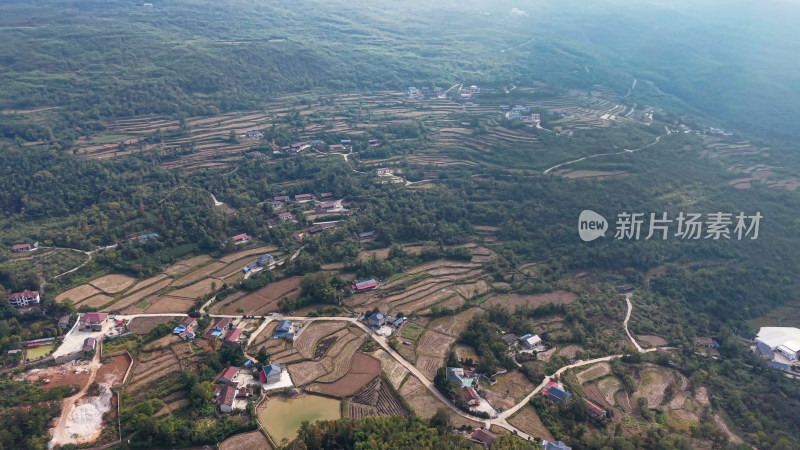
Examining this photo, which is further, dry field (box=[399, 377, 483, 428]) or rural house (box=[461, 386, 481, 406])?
rural house (box=[461, 386, 481, 406])

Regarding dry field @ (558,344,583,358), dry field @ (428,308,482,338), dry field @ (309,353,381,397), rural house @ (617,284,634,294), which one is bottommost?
dry field @ (428,308,482,338)

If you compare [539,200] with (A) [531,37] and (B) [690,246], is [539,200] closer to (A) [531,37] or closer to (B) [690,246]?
(B) [690,246]

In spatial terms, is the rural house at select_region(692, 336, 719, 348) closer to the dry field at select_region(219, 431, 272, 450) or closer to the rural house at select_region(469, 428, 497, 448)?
the rural house at select_region(469, 428, 497, 448)

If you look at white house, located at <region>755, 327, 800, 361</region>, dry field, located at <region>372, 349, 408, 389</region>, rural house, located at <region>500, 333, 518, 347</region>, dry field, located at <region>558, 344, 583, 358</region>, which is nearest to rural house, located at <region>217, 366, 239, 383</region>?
dry field, located at <region>372, 349, 408, 389</region>

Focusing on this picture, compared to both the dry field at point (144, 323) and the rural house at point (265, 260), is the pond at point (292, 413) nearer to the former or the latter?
the dry field at point (144, 323)

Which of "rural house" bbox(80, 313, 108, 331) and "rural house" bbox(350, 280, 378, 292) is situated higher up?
"rural house" bbox(350, 280, 378, 292)

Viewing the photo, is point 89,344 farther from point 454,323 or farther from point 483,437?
point 483,437

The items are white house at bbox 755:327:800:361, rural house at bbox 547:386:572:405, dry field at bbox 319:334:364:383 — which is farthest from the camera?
white house at bbox 755:327:800:361

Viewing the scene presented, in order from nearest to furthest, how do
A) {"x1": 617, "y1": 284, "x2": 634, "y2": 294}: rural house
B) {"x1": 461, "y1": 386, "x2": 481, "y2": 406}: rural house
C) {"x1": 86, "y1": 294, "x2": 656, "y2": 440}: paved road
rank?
{"x1": 86, "y1": 294, "x2": 656, "y2": 440}: paved road
{"x1": 461, "y1": 386, "x2": 481, "y2": 406}: rural house
{"x1": 617, "y1": 284, "x2": 634, "y2": 294}: rural house
